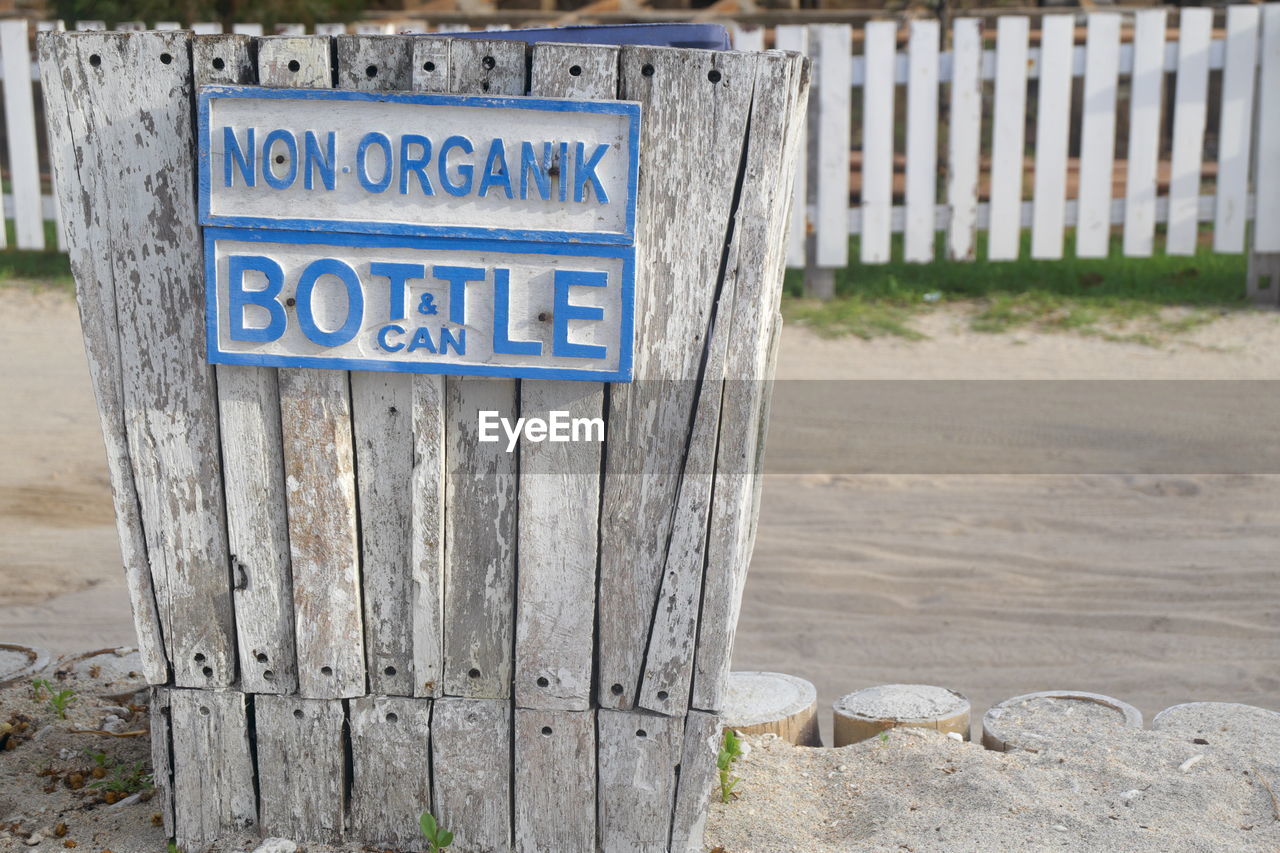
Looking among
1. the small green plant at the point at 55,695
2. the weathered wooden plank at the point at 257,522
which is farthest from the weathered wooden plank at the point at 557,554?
the small green plant at the point at 55,695

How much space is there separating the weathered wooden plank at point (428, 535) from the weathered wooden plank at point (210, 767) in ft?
1.17

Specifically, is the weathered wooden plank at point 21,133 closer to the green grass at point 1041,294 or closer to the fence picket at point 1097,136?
the green grass at point 1041,294

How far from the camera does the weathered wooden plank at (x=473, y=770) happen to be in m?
2.26

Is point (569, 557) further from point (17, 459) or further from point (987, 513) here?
point (17, 459)

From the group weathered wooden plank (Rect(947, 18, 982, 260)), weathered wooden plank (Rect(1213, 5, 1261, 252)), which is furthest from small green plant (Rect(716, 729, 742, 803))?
weathered wooden plank (Rect(1213, 5, 1261, 252))

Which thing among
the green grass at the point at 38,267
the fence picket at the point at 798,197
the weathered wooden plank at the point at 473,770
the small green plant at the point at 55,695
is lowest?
the small green plant at the point at 55,695

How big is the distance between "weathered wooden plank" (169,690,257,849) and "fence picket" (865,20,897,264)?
5.83 metres

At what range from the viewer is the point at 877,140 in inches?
295

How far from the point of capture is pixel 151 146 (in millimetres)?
2025

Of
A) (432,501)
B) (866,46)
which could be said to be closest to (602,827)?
(432,501)

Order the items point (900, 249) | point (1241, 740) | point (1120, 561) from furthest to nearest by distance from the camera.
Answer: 1. point (900, 249)
2. point (1120, 561)
3. point (1241, 740)

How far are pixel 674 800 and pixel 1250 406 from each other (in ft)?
14.6

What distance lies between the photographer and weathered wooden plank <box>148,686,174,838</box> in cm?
231

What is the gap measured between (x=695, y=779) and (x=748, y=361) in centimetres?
77
